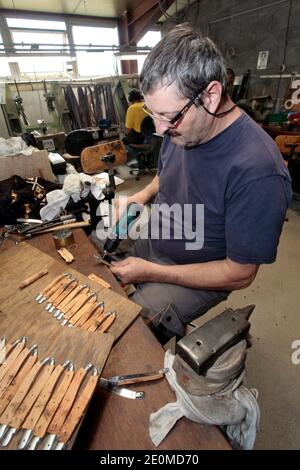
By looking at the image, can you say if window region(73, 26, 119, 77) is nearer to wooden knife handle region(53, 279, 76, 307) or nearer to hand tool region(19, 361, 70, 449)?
wooden knife handle region(53, 279, 76, 307)

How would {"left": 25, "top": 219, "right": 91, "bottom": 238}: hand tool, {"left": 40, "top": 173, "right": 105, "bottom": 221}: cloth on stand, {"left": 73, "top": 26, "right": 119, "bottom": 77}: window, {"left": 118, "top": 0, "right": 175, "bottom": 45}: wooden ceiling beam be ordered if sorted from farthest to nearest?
{"left": 73, "top": 26, "right": 119, "bottom": 77}: window → {"left": 118, "top": 0, "right": 175, "bottom": 45}: wooden ceiling beam → {"left": 40, "top": 173, "right": 105, "bottom": 221}: cloth on stand → {"left": 25, "top": 219, "right": 91, "bottom": 238}: hand tool

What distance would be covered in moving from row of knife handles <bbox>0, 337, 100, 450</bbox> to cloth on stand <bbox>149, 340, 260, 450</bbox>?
15cm

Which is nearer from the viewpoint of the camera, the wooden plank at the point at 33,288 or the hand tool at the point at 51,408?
the hand tool at the point at 51,408

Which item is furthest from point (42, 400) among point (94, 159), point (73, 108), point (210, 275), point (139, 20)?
point (139, 20)

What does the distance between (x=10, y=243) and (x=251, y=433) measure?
1030 millimetres

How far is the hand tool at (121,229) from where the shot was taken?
102 cm

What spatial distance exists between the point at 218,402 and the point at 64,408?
281 millimetres

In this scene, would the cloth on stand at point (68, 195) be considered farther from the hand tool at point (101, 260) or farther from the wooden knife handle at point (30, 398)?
the wooden knife handle at point (30, 398)

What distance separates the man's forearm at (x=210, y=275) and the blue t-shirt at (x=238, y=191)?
0.05m

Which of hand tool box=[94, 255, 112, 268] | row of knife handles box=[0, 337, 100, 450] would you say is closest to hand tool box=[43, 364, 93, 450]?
row of knife handles box=[0, 337, 100, 450]

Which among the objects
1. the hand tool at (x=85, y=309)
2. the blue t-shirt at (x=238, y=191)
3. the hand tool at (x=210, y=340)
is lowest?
the hand tool at (x=85, y=309)

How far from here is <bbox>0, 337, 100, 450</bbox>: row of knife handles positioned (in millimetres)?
433

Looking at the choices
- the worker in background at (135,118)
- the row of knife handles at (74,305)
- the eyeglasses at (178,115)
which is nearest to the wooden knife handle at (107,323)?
the row of knife handles at (74,305)

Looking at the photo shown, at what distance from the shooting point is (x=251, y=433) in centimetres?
49
